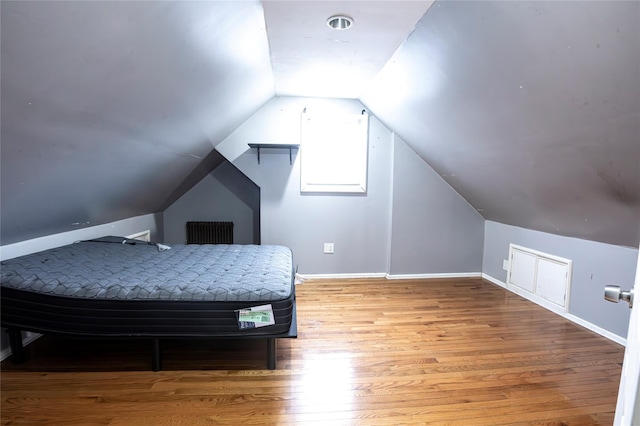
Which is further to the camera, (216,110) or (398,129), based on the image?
(398,129)

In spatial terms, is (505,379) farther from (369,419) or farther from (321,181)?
(321,181)

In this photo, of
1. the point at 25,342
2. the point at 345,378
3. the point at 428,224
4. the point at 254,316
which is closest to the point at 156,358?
the point at 254,316

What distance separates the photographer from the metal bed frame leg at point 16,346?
1876 millimetres

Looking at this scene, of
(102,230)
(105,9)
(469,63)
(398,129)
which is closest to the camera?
(105,9)

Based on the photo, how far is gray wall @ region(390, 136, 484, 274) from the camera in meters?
3.73

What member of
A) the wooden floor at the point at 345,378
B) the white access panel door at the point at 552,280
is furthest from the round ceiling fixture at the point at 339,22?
the white access panel door at the point at 552,280

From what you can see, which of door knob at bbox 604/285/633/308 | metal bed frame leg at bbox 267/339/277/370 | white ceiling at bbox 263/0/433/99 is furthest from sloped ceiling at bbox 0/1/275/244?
door knob at bbox 604/285/633/308

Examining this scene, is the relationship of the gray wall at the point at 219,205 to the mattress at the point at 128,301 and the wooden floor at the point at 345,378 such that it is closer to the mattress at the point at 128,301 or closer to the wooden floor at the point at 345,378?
the wooden floor at the point at 345,378

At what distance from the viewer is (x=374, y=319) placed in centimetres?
269

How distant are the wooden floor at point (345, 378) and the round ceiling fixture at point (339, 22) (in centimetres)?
209

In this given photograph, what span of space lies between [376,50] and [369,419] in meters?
2.28

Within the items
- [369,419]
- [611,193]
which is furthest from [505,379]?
[611,193]

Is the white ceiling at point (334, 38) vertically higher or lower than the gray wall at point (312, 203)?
higher

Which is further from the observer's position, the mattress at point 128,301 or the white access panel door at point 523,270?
the white access panel door at point 523,270
